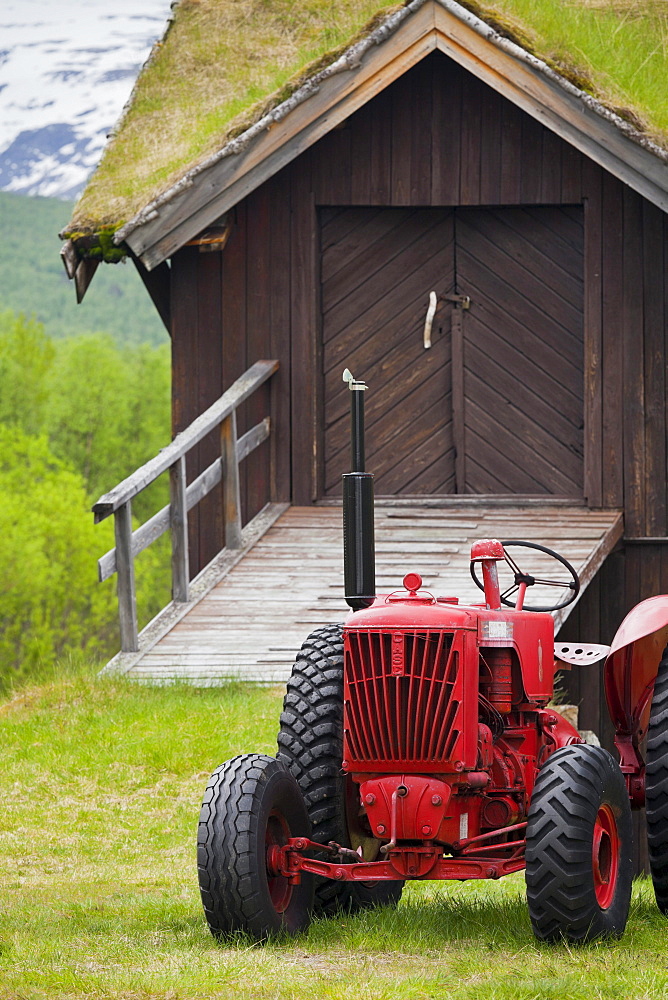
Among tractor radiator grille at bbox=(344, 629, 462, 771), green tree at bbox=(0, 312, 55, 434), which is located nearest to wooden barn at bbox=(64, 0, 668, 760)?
tractor radiator grille at bbox=(344, 629, 462, 771)

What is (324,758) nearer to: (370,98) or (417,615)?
(417,615)

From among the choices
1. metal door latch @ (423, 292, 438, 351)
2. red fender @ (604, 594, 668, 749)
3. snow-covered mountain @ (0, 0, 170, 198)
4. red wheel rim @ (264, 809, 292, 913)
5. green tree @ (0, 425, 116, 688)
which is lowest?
green tree @ (0, 425, 116, 688)

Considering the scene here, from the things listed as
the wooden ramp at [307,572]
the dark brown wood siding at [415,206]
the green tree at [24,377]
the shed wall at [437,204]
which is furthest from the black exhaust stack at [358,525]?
the green tree at [24,377]

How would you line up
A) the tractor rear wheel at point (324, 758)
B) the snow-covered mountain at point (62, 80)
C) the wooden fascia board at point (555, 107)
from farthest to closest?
1. the snow-covered mountain at point (62, 80)
2. the wooden fascia board at point (555, 107)
3. the tractor rear wheel at point (324, 758)

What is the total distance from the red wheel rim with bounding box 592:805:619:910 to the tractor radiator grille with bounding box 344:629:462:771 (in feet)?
1.84

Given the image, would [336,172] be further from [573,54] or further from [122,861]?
[122,861]

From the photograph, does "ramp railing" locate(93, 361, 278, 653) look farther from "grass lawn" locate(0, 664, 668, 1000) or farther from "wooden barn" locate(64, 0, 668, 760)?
"grass lawn" locate(0, 664, 668, 1000)

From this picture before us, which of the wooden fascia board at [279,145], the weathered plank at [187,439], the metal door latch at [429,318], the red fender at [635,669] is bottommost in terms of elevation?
the red fender at [635,669]

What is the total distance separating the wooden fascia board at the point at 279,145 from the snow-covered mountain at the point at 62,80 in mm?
128151

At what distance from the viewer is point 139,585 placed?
53.3 m

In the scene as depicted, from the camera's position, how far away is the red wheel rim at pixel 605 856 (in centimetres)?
508

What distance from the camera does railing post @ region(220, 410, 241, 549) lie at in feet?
39.1

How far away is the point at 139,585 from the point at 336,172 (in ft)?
137

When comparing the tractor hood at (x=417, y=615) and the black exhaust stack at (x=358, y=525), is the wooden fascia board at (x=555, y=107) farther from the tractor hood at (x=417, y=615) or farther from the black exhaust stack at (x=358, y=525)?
the tractor hood at (x=417, y=615)
